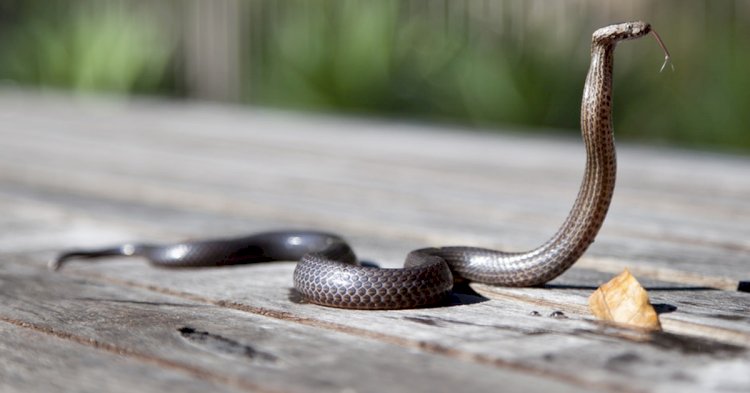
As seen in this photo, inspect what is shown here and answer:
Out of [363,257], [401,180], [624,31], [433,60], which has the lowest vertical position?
[363,257]

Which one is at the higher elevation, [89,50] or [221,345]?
[89,50]

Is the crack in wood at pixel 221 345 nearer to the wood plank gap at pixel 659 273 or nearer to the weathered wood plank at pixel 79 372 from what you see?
the weathered wood plank at pixel 79 372

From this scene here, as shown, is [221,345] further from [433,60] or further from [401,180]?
[433,60]

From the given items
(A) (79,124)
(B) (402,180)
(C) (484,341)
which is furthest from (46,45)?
(C) (484,341)

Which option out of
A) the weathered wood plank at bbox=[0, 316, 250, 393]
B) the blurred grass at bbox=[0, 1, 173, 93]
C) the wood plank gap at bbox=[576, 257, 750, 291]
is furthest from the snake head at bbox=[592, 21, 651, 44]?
the blurred grass at bbox=[0, 1, 173, 93]

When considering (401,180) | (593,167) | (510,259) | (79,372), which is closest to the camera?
(79,372)

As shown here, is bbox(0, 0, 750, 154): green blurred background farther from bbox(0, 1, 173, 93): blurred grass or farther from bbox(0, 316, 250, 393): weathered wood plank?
bbox(0, 316, 250, 393): weathered wood plank

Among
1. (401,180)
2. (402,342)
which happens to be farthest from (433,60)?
(402,342)
